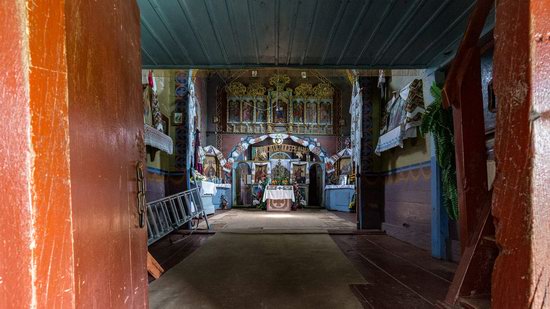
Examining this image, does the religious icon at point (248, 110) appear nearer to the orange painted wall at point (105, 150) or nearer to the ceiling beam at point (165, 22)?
the ceiling beam at point (165, 22)

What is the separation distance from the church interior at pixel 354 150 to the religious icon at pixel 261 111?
27.9ft

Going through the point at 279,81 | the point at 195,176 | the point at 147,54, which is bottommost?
the point at 195,176

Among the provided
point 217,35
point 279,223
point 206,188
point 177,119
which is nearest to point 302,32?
point 217,35

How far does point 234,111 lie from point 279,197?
5.12 m

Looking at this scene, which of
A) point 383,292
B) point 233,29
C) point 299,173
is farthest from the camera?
point 299,173

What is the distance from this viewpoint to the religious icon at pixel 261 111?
14.6m

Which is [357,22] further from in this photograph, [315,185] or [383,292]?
[315,185]

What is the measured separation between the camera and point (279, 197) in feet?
37.9

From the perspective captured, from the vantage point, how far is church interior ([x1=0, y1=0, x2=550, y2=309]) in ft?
2.37

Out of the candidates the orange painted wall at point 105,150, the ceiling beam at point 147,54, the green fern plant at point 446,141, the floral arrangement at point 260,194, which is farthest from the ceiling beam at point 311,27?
the floral arrangement at point 260,194

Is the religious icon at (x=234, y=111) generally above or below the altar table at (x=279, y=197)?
above

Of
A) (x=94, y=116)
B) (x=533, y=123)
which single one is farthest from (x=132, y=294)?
(x=533, y=123)

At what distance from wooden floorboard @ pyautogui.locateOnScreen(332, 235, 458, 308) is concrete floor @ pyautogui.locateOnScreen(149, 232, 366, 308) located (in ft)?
0.43

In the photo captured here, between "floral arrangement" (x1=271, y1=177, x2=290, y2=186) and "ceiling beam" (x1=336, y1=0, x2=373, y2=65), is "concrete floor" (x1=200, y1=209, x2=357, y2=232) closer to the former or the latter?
"ceiling beam" (x1=336, y1=0, x2=373, y2=65)
